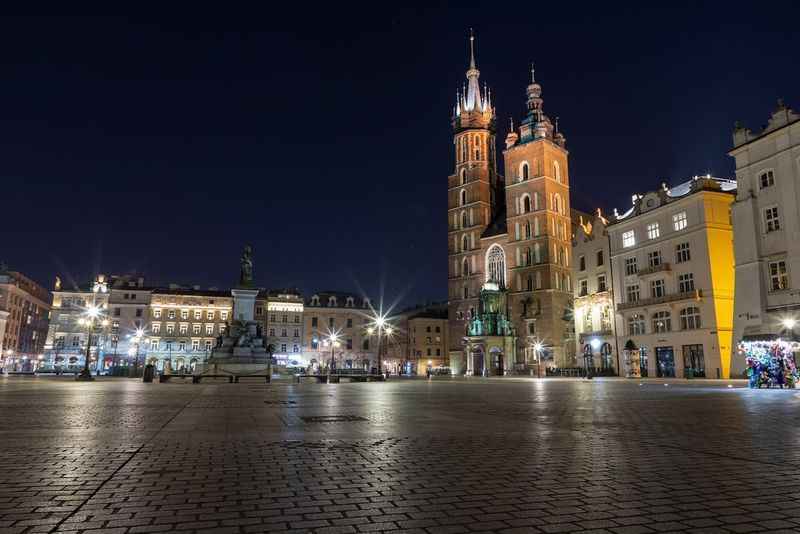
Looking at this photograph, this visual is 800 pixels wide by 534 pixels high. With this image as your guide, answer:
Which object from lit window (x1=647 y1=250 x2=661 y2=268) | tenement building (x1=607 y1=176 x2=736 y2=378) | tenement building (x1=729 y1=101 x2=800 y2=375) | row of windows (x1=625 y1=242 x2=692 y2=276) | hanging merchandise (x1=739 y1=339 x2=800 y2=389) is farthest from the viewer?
lit window (x1=647 y1=250 x2=661 y2=268)

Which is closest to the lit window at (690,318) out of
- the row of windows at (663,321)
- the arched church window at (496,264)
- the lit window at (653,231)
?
the row of windows at (663,321)

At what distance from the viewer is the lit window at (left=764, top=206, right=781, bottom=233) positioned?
126 feet

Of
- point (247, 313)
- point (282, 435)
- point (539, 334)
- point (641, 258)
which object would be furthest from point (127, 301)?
point (282, 435)

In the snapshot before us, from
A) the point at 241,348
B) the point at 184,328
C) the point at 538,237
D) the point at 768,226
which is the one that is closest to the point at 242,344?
the point at 241,348

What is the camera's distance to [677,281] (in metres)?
50.3

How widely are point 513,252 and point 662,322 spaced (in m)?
34.5

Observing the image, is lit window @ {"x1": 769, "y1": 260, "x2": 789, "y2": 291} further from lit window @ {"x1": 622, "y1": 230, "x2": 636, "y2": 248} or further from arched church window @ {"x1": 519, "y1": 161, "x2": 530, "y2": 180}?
arched church window @ {"x1": 519, "y1": 161, "x2": 530, "y2": 180}

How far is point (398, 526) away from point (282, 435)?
20.1 ft

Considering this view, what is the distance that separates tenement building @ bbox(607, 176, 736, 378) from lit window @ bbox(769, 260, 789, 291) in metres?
7.74

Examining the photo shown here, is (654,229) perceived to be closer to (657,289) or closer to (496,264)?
(657,289)

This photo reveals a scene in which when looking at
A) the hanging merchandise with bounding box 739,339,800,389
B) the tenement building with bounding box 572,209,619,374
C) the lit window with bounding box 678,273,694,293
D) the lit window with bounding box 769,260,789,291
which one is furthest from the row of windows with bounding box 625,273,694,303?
the hanging merchandise with bounding box 739,339,800,389

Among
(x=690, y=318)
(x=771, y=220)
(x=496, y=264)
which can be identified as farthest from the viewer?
(x=496, y=264)

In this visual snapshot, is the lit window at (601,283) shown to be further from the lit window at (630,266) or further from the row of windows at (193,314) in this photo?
the row of windows at (193,314)

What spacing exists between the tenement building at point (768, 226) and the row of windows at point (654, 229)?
8.19 m
